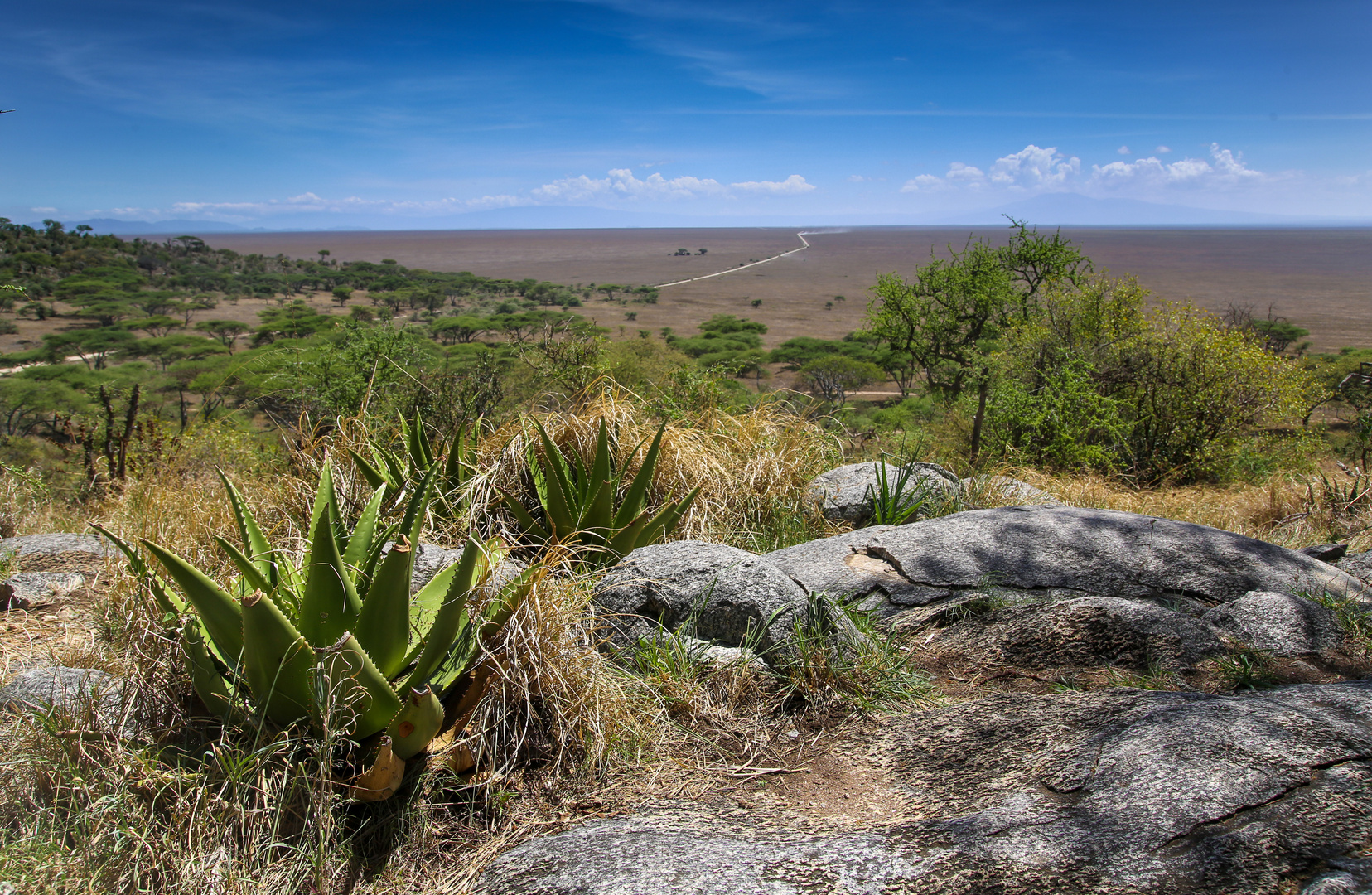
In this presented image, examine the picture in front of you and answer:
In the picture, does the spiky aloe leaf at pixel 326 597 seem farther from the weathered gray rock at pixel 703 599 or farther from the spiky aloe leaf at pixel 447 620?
the weathered gray rock at pixel 703 599

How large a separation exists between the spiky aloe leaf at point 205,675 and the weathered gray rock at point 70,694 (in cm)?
29

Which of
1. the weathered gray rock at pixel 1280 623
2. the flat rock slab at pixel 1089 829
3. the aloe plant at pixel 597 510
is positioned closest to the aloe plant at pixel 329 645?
the flat rock slab at pixel 1089 829

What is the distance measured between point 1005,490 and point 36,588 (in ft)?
24.7

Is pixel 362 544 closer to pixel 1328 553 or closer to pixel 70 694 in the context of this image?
pixel 70 694

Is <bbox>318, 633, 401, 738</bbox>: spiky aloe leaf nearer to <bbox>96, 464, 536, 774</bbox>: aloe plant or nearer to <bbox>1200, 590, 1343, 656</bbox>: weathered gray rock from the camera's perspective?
<bbox>96, 464, 536, 774</bbox>: aloe plant

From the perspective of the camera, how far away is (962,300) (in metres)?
25.6

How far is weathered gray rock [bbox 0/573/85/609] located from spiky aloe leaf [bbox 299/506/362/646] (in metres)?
3.57

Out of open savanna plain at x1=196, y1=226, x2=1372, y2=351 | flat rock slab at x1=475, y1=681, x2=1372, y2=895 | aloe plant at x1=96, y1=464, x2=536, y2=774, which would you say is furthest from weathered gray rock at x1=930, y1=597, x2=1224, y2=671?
open savanna plain at x1=196, y1=226, x2=1372, y2=351

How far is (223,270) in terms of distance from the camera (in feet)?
320

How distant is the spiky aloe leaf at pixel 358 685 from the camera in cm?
234

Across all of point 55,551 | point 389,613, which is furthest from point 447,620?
point 55,551

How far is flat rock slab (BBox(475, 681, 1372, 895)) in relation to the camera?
192 cm

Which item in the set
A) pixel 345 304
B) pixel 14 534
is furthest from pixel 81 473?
pixel 345 304

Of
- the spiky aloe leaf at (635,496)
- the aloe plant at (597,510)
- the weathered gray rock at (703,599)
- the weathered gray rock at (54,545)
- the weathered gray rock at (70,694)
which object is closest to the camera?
the weathered gray rock at (70,694)
